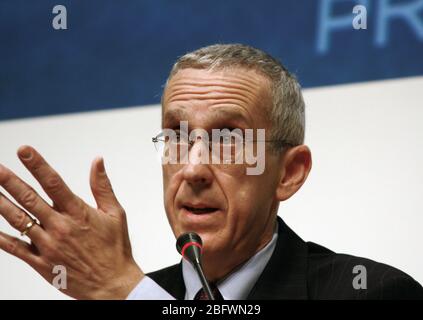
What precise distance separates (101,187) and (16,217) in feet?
0.63

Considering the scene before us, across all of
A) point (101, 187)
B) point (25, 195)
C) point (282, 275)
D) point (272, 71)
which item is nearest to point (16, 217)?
point (25, 195)

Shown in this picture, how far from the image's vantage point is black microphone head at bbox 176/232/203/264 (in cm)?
169

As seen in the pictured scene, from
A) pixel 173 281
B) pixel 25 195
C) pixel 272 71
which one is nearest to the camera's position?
pixel 25 195

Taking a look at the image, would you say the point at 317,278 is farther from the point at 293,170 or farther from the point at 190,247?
the point at 190,247

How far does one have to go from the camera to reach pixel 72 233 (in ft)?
5.15

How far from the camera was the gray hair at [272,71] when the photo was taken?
225 centimetres

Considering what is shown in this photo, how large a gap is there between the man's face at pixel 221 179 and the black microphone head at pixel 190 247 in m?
0.30

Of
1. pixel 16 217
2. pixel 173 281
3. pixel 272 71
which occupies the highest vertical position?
pixel 272 71

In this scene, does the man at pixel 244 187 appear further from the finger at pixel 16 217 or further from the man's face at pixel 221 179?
the finger at pixel 16 217
